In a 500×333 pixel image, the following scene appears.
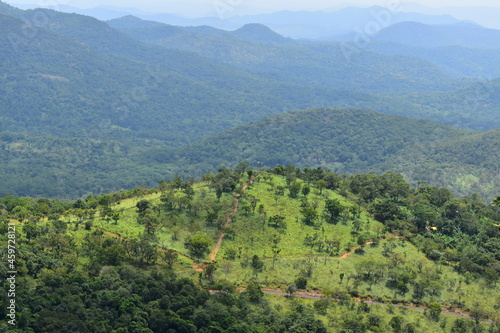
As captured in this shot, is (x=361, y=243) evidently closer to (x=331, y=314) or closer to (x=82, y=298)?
(x=331, y=314)

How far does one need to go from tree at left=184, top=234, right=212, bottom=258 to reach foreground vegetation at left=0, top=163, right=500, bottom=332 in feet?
0.76

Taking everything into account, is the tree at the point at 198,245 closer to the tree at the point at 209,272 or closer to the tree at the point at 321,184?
the tree at the point at 209,272

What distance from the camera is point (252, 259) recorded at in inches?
2950

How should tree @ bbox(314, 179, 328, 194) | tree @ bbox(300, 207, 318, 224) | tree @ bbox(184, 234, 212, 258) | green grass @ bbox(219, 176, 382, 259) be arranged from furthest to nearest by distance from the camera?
tree @ bbox(314, 179, 328, 194), tree @ bbox(300, 207, 318, 224), green grass @ bbox(219, 176, 382, 259), tree @ bbox(184, 234, 212, 258)

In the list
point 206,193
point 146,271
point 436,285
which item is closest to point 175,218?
point 206,193

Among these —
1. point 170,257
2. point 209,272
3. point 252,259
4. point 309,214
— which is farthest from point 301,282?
point 309,214

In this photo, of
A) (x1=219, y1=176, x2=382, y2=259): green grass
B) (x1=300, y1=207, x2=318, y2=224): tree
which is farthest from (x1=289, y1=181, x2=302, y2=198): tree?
(x1=300, y1=207, x2=318, y2=224): tree

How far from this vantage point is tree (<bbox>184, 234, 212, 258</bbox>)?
244ft

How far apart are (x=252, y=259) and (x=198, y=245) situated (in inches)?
363

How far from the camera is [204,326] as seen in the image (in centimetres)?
5491

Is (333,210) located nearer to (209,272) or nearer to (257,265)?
(257,265)

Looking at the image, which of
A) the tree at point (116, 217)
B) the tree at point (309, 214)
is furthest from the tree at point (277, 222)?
the tree at point (116, 217)

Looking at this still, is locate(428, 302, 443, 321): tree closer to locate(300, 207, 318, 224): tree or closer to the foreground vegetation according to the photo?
the foreground vegetation

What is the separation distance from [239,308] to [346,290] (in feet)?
64.2
